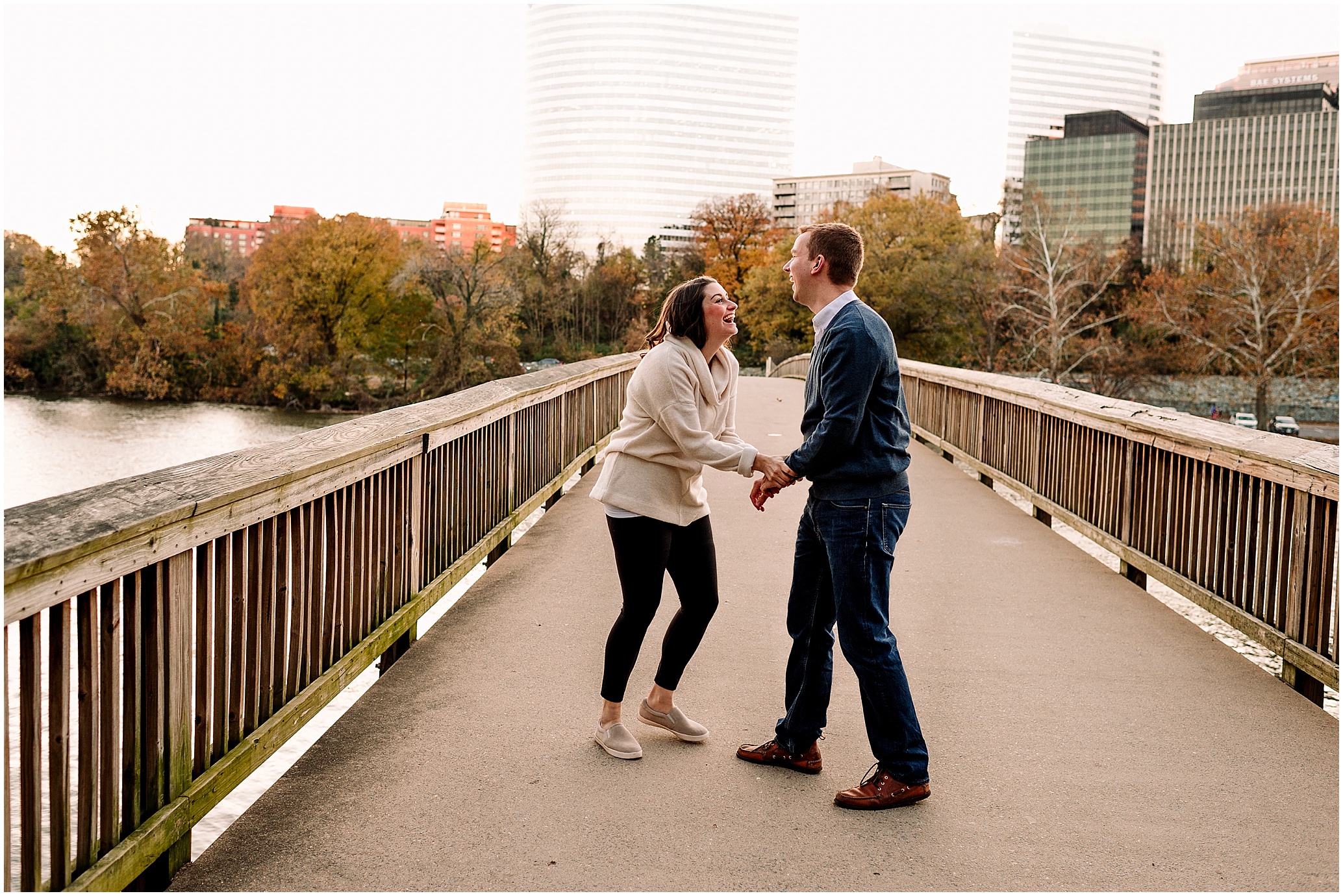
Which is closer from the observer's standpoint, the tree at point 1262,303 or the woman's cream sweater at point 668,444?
the woman's cream sweater at point 668,444

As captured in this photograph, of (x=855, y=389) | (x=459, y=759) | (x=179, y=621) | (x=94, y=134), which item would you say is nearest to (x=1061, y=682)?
(x=855, y=389)

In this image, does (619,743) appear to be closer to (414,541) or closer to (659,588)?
(659,588)

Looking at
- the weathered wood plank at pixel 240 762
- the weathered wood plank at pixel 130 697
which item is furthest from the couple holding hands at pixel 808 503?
the weathered wood plank at pixel 130 697

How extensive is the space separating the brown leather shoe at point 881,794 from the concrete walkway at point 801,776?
0.04 meters

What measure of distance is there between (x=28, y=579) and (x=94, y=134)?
7217 cm

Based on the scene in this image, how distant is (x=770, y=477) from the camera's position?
12.4 ft

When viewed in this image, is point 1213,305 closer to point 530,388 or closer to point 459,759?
point 530,388

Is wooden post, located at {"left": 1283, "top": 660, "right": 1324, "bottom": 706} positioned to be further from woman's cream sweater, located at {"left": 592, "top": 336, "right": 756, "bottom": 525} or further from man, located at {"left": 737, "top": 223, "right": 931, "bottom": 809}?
woman's cream sweater, located at {"left": 592, "top": 336, "right": 756, "bottom": 525}

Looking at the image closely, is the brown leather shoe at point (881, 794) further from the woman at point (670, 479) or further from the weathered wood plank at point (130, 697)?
the weathered wood plank at point (130, 697)

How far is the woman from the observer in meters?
3.75

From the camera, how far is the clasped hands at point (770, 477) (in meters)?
3.70

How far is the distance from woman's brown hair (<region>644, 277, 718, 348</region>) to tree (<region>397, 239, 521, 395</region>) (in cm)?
4918

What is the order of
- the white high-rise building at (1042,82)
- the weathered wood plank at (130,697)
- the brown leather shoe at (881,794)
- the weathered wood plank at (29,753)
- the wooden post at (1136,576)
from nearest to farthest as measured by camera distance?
the weathered wood plank at (29,753)
the weathered wood plank at (130,697)
the brown leather shoe at (881,794)
the wooden post at (1136,576)
the white high-rise building at (1042,82)

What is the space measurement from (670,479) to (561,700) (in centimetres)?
113
